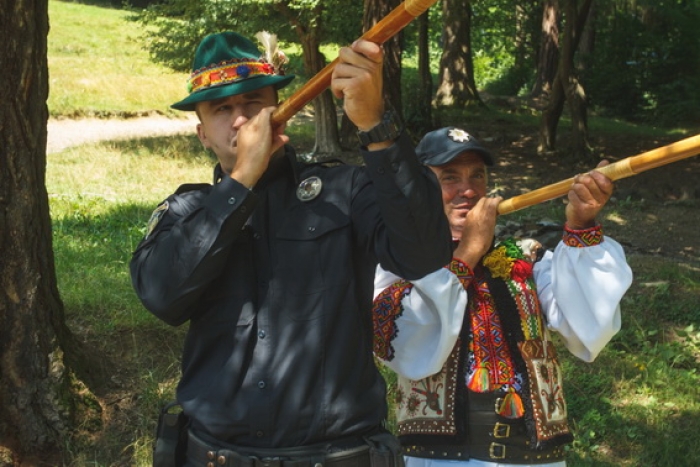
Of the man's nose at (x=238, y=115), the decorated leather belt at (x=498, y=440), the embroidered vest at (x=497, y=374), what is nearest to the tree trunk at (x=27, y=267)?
the man's nose at (x=238, y=115)

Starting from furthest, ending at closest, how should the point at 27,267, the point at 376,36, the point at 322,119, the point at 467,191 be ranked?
the point at 322,119, the point at 27,267, the point at 467,191, the point at 376,36

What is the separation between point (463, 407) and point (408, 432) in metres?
0.19

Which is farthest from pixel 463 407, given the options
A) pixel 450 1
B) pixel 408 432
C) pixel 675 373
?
pixel 450 1

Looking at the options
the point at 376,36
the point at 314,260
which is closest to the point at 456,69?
the point at 314,260

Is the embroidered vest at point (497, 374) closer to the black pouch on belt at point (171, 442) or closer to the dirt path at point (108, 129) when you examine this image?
the black pouch on belt at point (171, 442)

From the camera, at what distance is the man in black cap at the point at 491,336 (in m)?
2.69

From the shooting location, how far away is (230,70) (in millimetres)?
2438

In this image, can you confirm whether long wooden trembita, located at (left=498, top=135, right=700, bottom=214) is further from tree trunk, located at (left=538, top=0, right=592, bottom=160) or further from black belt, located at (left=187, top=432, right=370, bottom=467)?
tree trunk, located at (left=538, top=0, right=592, bottom=160)

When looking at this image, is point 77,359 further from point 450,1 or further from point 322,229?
point 450,1

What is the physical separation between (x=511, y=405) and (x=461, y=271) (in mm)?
430

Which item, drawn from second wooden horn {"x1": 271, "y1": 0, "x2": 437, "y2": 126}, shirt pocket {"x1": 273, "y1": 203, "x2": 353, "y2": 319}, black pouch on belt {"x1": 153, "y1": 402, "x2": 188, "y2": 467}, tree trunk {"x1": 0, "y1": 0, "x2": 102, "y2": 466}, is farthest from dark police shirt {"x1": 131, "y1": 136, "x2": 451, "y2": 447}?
tree trunk {"x1": 0, "y1": 0, "x2": 102, "y2": 466}

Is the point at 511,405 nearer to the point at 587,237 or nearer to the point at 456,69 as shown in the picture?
the point at 587,237

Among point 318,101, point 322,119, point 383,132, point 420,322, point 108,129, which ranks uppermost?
point 383,132

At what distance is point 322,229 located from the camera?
2.32m
